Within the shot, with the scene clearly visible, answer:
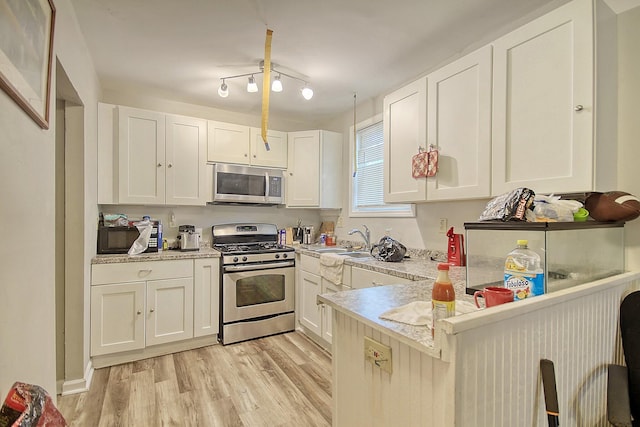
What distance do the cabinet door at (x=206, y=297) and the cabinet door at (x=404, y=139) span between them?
Answer: 1798 mm

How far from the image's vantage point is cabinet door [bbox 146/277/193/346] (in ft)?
8.54

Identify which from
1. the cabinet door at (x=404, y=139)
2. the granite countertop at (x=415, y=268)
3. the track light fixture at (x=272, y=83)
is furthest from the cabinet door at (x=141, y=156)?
the cabinet door at (x=404, y=139)

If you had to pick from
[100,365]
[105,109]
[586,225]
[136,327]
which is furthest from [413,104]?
[100,365]

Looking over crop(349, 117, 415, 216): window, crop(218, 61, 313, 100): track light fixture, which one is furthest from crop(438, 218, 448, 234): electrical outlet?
crop(218, 61, 313, 100): track light fixture

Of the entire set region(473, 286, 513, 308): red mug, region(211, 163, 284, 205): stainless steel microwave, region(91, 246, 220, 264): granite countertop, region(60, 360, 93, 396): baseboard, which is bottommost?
region(60, 360, 93, 396): baseboard

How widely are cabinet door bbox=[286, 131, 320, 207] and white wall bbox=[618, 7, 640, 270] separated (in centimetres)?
255

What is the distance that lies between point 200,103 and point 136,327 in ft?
7.68

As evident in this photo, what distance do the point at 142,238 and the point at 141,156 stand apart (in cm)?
78

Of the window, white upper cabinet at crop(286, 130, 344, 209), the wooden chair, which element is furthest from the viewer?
white upper cabinet at crop(286, 130, 344, 209)

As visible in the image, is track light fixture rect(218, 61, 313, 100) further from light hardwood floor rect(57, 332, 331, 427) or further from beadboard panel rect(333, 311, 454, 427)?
light hardwood floor rect(57, 332, 331, 427)

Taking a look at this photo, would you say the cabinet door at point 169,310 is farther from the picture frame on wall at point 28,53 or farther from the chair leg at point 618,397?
the chair leg at point 618,397

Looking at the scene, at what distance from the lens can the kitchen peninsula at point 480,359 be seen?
76 centimetres

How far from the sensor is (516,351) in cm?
86

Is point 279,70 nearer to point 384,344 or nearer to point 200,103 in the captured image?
point 200,103
